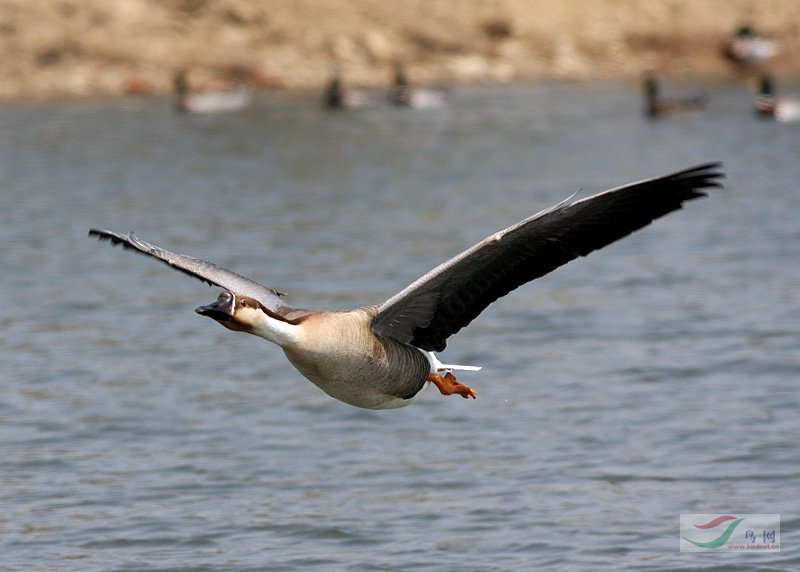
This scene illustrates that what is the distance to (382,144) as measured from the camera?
32.2m

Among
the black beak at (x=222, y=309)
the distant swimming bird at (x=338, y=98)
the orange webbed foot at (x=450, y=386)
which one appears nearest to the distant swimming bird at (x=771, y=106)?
the distant swimming bird at (x=338, y=98)

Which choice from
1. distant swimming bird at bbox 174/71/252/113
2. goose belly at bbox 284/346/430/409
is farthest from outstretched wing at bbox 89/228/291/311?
distant swimming bird at bbox 174/71/252/113

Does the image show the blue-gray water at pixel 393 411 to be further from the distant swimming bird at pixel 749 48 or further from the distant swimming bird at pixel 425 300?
the distant swimming bird at pixel 749 48

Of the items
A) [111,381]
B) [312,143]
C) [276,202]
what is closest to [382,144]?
[312,143]

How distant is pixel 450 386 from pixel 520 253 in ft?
2.88

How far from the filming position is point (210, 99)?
124 feet

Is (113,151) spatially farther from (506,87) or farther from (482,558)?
(482,558)

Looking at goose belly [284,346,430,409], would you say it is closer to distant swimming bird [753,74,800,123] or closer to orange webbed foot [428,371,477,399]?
orange webbed foot [428,371,477,399]

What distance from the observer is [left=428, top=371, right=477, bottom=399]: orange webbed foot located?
794 cm

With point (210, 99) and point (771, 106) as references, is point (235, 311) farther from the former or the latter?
point (210, 99)

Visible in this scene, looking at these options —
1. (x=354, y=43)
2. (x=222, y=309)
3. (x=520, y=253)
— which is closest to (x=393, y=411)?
(x=520, y=253)

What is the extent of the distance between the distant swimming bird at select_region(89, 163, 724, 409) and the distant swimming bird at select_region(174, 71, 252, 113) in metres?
30.1

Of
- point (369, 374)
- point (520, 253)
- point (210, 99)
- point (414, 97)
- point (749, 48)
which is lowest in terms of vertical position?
point (369, 374)

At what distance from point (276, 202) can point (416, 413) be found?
12428 millimetres
